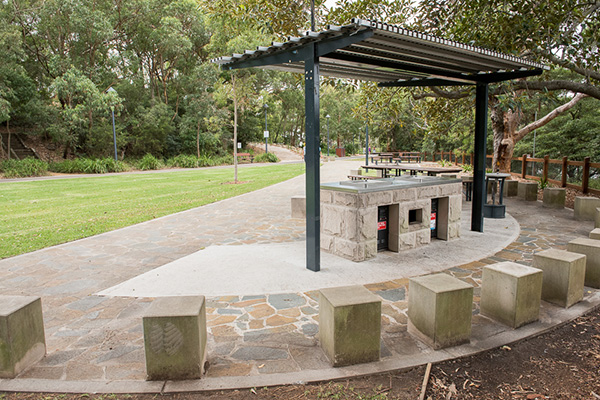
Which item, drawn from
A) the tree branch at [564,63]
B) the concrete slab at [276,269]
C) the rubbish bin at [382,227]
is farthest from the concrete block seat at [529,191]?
the rubbish bin at [382,227]

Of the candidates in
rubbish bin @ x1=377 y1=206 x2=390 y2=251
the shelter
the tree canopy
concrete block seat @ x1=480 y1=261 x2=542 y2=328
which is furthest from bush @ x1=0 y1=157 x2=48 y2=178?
concrete block seat @ x1=480 y1=261 x2=542 y2=328

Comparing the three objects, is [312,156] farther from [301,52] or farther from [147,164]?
[147,164]

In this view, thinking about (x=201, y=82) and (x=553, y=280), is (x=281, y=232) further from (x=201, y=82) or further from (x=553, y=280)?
(x=201, y=82)

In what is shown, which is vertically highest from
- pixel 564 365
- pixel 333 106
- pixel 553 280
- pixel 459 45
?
pixel 333 106

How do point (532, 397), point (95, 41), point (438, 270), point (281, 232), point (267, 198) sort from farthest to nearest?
point (95, 41) → point (267, 198) → point (281, 232) → point (438, 270) → point (532, 397)

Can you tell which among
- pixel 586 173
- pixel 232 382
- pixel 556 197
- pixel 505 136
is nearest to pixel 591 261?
pixel 232 382

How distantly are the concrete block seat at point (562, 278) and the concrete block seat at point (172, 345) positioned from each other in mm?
4239

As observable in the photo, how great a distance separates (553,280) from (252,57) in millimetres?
5196

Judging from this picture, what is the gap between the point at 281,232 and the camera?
8711 millimetres

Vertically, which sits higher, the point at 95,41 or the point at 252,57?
the point at 95,41

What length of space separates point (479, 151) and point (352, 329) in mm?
6250

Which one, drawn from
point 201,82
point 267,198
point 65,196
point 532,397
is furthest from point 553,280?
point 201,82

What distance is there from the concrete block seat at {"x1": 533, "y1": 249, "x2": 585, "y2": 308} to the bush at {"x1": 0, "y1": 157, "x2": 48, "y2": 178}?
1156 inches

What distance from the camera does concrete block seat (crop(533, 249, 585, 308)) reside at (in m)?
4.65
